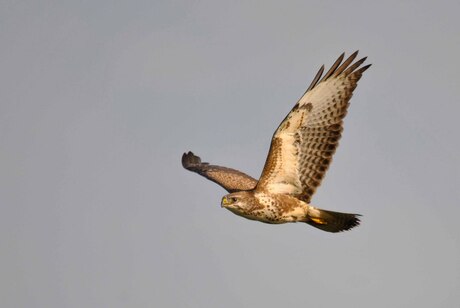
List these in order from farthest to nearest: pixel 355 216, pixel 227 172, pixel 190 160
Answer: pixel 190 160, pixel 227 172, pixel 355 216

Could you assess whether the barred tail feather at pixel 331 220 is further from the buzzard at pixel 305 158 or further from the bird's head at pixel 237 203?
the bird's head at pixel 237 203

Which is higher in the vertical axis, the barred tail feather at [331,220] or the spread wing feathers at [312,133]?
the spread wing feathers at [312,133]

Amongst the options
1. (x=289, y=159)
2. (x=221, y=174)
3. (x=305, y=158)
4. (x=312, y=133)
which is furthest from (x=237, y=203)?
(x=221, y=174)

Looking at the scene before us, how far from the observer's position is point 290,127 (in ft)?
34.7

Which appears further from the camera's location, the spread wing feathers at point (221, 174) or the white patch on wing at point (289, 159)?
the spread wing feathers at point (221, 174)

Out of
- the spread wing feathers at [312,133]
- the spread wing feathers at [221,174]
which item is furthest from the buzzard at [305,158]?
the spread wing feathers at [221,174]

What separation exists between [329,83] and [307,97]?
0.37 m

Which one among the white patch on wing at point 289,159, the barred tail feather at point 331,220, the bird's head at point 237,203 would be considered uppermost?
the white patch on wing at point 289,159

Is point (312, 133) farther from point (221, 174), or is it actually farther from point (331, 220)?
point (221, 174)

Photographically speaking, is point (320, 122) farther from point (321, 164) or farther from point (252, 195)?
point (252, 195)

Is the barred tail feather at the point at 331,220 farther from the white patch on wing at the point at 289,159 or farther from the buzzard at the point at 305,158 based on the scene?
the white patch on wing at the point at 289,159

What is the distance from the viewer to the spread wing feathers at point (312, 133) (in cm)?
1059

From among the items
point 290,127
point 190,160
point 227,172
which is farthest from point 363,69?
point 190,160

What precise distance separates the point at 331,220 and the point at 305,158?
87 centimetres
